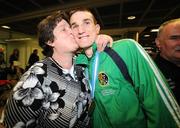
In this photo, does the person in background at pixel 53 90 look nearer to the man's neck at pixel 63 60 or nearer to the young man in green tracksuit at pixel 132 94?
the man's neck at pixel 63 60

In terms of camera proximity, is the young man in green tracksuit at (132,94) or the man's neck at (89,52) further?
the man's neck at (89,52)

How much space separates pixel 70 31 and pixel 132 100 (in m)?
0.73

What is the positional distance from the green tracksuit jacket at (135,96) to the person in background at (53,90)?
0.18m

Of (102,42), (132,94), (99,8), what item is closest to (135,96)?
(132,94)

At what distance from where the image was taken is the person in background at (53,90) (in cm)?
128

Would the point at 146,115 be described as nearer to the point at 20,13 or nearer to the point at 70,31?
the point at 70,31

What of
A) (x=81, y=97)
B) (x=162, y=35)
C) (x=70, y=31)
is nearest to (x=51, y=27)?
(x=70, y=31)

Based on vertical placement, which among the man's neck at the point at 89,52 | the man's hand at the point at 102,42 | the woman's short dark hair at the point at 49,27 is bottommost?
the man's neck at the point at 89,52

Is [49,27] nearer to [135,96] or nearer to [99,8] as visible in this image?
[135,96]

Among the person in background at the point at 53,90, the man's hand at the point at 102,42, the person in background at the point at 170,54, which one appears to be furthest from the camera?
the person in background at the point at 170,54

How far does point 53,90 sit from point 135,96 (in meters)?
0.58

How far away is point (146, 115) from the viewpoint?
1.36 metres

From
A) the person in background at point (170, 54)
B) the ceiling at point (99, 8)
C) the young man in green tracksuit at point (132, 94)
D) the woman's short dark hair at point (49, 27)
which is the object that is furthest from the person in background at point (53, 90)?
the ceiling at point (99, 8)

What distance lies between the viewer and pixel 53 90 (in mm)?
1363
